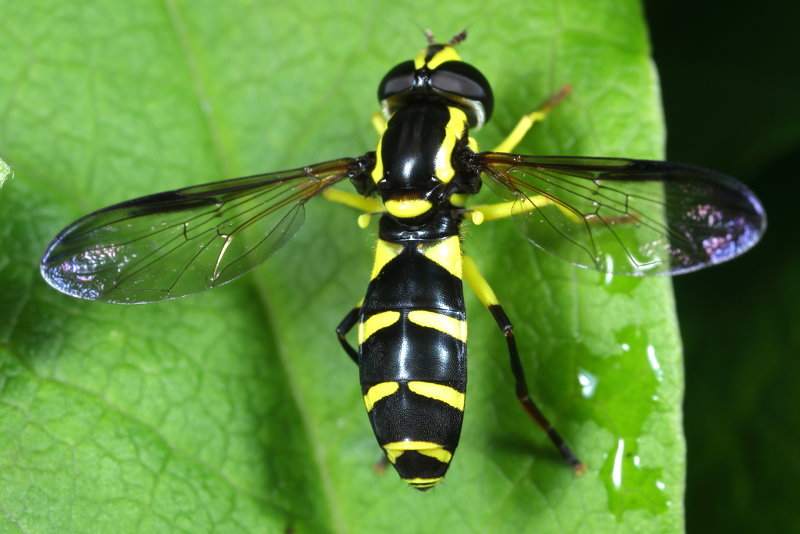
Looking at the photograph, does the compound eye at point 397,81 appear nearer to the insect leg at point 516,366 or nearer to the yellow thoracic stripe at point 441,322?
the insect leg at point 516,366

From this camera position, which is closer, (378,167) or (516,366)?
(516,366)

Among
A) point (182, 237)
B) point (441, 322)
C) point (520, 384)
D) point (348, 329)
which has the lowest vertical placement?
point (520, 384)

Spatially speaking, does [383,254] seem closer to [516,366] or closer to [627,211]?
[516,366]

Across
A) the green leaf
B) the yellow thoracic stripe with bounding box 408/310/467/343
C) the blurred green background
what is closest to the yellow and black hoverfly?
the yellow thoracic stripe with bounding box 408/310/467/343

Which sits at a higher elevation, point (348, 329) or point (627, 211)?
point (627, 211)

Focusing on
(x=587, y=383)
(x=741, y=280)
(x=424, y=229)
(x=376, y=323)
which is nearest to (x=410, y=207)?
(x=424, y=229)

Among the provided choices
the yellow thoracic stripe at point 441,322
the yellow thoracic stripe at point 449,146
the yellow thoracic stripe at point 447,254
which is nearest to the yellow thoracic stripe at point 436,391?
the yellow thoracic stripe at point 441,322

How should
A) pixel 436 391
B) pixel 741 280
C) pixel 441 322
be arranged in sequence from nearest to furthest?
pixel 436 391 < pixel 441 322 < pixel 741 280

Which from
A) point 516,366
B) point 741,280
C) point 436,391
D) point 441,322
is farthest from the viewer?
point 741,280
